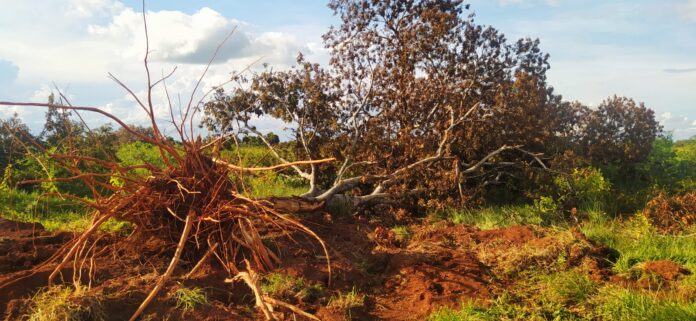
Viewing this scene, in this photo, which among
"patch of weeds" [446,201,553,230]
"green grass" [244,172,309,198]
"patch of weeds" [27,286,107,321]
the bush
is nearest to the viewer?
"patch of weeds" [27,286,107,321]

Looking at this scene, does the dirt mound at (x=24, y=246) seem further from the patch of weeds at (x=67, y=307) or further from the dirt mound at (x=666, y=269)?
the dirt mound at (x=666, y=269)

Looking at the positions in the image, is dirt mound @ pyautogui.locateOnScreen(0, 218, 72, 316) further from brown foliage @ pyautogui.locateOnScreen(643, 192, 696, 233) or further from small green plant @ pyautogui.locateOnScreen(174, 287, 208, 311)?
brown foliage @ pyautogui.locateOnScreen(643, 192, 696, 233)

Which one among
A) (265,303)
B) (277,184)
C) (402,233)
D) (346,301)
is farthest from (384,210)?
(265,303)

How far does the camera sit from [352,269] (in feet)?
15.9

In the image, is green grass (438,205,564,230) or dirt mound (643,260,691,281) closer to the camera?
dirt mound (643,260,691,281)

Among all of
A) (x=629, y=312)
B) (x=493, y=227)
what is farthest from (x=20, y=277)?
(x=493, y=227)

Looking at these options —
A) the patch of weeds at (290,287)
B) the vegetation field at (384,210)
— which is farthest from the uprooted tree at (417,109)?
the patch of weeds at (290,287)

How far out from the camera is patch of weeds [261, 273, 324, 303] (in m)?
4.22

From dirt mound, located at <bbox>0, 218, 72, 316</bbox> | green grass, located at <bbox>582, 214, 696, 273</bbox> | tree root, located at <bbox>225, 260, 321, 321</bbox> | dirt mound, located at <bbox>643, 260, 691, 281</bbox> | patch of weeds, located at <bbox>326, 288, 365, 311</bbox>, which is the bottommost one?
patch of weeds, located at <bbox>326, 288, 365, 311</bbox>

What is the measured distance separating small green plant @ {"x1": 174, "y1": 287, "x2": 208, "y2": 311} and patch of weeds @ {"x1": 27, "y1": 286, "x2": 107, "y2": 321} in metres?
0.48

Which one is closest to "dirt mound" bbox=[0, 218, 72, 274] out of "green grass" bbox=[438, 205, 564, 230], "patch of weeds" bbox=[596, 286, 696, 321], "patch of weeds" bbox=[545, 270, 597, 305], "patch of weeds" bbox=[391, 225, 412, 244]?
"patch of weeds" bbox=[391, 225, 412, 244]

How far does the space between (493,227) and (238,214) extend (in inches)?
134

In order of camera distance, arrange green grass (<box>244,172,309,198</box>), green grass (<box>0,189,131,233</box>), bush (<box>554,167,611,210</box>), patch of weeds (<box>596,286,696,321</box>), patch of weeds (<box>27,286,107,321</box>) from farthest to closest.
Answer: green grass (<box>244,172,309,198</box>) < bush (<box>554,167,611,210</box>) < green grass (<box>0,189,131,233</box>) < patch of weeds (<box>596,286,696,321</box>) < patch of weeds (<box>27,286,107,321</box>)

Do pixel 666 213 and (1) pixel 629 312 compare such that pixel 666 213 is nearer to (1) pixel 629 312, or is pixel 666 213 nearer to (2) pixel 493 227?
(2) pixel 493 227
